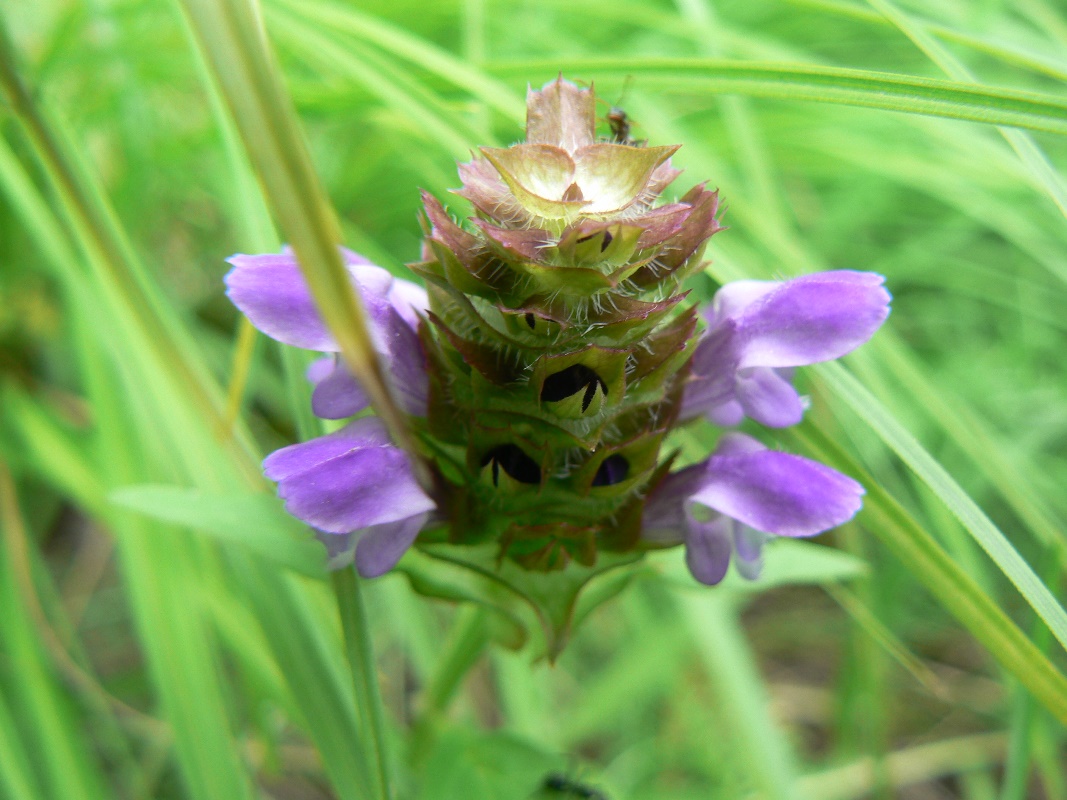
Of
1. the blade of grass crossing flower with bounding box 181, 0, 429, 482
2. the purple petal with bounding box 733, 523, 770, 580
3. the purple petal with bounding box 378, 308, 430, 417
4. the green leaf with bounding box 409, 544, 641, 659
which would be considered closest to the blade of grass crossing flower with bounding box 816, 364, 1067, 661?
the purple petal with bounding box 733, 523, 770, 580

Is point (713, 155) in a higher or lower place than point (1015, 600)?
higher

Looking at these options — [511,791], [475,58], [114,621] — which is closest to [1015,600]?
[511,791]

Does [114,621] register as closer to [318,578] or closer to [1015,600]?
[318,578]

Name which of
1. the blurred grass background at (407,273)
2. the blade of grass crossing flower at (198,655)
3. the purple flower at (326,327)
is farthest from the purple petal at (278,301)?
the blade of grass crossing flower at (198,655)

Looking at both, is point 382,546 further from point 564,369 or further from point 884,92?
point 884,92

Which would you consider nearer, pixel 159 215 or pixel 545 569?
pixel 545 569

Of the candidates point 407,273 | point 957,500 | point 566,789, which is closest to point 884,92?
point 957,500
